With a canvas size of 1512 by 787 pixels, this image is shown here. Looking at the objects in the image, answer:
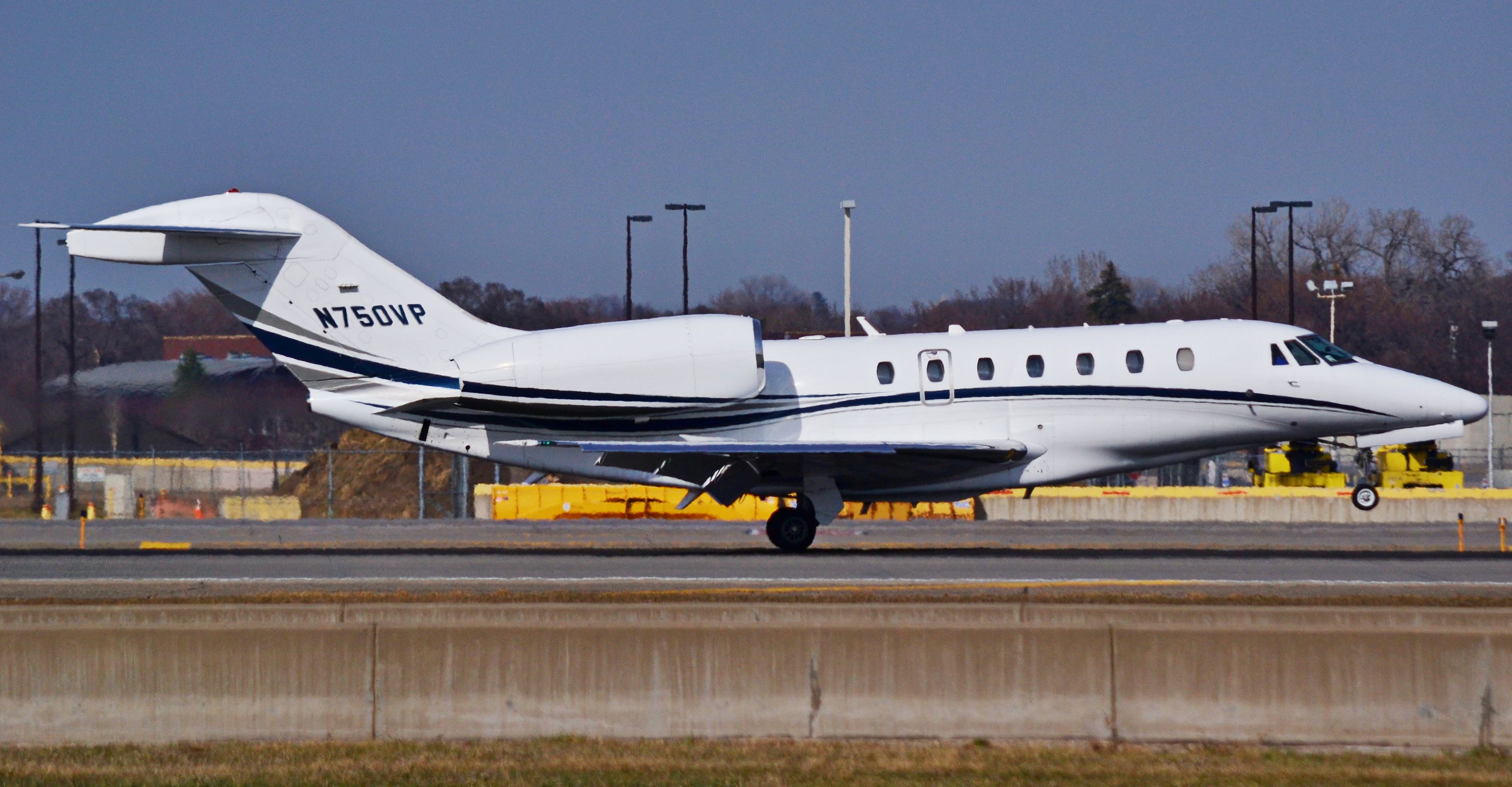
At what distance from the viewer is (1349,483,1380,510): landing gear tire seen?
24.9 meters

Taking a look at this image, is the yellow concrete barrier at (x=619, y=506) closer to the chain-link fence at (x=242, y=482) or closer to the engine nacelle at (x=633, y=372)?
the chain-link fence at (x=242, y=482)

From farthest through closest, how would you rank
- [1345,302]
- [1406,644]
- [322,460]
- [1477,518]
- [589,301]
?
→ [1345,302] < [589,301] < [322,460] < [1477,518] < [1406,644]

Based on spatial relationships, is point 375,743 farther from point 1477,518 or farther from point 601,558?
point 1477,518

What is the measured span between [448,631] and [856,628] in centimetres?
235

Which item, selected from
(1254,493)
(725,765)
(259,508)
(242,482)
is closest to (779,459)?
(725,765)

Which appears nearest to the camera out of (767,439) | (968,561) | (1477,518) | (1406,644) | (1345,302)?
(1406,644)

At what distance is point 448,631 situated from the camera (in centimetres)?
830

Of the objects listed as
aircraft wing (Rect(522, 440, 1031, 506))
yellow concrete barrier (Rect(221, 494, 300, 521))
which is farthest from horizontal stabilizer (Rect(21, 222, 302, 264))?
yellow concrete barrier (Rect(221, 494, 300, 521))

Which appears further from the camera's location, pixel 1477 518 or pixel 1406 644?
pixel 1477 518

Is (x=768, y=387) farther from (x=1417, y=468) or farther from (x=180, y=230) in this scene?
(x=1417, y=468)

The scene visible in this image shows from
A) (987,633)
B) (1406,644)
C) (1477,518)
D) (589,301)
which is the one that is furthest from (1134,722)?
(589,301)

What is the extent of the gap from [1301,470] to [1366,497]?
1235 cm

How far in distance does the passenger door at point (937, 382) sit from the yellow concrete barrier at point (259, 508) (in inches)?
786

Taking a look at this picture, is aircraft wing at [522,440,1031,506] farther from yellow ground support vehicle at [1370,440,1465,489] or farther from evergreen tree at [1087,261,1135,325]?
evergreen tree at [1087,261,1135,325]
